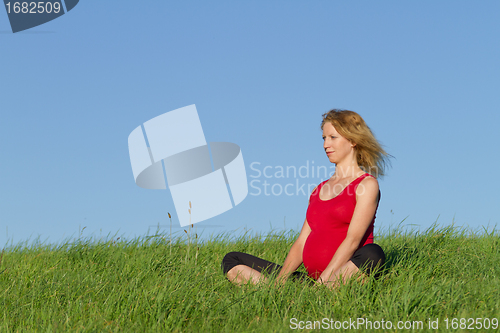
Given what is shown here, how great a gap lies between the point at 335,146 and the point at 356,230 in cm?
91

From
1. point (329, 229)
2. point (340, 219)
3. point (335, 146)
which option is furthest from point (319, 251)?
point (335, 146)

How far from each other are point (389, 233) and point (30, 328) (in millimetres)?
5409

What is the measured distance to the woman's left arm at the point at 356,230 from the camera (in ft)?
13.2

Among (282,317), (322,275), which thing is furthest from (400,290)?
(282,317)

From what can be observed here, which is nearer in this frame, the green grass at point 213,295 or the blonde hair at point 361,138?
the green grass at point 213,295

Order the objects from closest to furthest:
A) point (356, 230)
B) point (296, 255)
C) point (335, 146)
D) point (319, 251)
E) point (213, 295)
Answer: point (356, 230) < point (213, 295) < point (319, 251) < point (335, 146) < point (296, 255)

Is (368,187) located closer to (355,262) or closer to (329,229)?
(329,229)

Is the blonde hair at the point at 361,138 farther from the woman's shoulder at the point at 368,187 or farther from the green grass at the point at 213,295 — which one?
the green grass at the point at 213,295

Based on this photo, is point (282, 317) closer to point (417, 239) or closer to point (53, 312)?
point (53, 312)

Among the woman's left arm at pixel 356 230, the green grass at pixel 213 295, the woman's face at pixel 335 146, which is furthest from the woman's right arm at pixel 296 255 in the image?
the woman's face at pixel 335 146

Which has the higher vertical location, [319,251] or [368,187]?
[368,187]

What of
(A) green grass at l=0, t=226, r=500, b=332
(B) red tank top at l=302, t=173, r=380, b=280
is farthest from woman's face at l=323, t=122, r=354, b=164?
(A) green grass at l=0, t=226, r=500, b=332

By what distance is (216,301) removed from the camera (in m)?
4.03

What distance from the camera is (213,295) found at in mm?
4168
